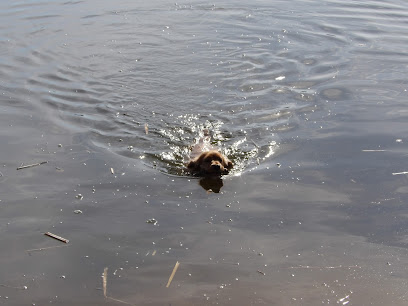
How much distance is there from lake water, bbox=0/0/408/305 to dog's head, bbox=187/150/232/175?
0.15 m

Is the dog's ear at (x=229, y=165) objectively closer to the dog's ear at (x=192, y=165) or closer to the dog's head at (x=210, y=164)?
the dog's head at (x=210, y=164)

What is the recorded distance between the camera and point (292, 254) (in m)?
5.48

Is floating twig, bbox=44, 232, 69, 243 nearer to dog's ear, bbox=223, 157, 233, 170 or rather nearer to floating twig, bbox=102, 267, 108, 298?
floating twig, bbox=102, 267, 108, 298

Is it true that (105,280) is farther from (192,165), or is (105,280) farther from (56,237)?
(192,165)

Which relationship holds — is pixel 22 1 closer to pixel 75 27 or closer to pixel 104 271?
pixel 75 27

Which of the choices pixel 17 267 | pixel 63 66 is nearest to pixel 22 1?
pixel 63 66

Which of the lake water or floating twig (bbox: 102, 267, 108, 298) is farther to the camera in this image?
the lake water

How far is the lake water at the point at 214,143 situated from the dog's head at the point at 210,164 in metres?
0.15

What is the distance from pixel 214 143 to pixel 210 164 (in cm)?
125

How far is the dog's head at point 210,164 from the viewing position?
287 inches

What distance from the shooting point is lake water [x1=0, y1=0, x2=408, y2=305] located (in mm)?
5172

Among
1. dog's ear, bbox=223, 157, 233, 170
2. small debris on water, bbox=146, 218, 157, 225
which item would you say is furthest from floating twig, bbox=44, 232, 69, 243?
dog's ear, bbox=223, 157, 233, 170

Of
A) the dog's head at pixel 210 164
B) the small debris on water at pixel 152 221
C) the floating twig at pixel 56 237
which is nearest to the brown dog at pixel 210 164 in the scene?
the dog's head at pixel 210 164

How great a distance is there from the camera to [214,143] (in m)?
8.51
